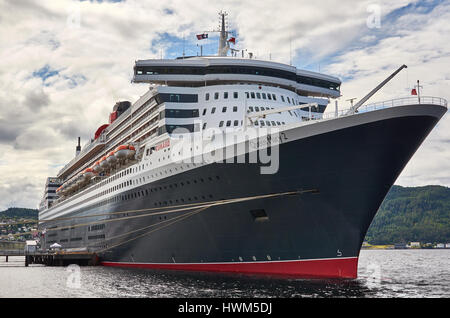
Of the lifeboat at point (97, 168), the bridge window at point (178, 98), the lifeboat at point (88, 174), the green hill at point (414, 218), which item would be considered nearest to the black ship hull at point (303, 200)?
the bridge window at point (178, 98)

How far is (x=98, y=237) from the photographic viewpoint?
36625 mm

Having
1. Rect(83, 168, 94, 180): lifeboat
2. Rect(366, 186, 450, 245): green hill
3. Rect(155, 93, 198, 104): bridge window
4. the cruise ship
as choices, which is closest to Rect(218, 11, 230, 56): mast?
the cruise ship

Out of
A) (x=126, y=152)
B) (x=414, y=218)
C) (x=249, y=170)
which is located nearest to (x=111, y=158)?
(x=126, y=152)

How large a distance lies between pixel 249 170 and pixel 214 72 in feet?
33.7

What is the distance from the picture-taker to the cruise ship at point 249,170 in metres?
19.3

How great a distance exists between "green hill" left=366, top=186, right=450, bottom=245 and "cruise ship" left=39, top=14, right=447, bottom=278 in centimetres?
13031

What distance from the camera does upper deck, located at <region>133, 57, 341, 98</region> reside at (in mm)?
28641

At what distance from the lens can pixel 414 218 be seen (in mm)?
157875

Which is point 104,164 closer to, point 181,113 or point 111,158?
point 111,158

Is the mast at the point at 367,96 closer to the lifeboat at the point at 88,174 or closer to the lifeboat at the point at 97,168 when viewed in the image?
the lifeboat at the point at 97,168

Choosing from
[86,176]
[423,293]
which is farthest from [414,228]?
[423,293]

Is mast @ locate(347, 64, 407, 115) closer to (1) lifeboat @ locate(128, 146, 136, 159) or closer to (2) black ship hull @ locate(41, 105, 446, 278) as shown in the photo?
(2) black ship hull @ locate(41, 105, 446, 278)

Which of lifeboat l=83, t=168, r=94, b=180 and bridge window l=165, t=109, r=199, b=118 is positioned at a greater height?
bridge window l=165, t=109, r=199, b=118
